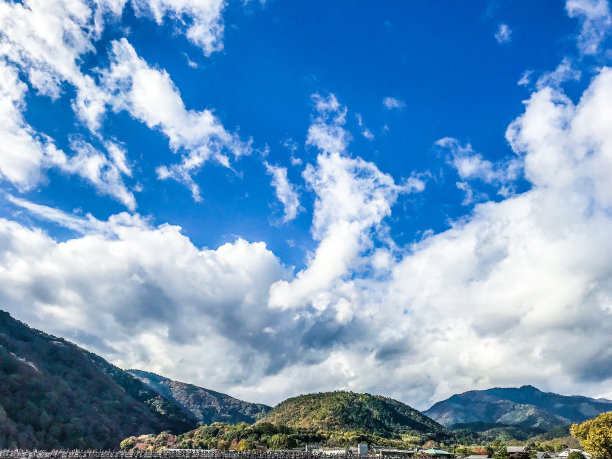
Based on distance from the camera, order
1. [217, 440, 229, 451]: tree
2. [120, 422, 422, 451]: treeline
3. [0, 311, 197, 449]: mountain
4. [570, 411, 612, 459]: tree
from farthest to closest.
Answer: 1. [120, 422, 422, 451]: treeline
2. [217, 440, 229, 451]: tree
3. [0, 311, 197, 449]: mountain
4. [570, 411, 612, 459]: tree

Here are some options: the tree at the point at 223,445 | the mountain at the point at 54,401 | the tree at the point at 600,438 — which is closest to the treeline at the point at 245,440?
the tree at the point at 223,445

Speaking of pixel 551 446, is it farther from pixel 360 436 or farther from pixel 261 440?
pixel 261 440

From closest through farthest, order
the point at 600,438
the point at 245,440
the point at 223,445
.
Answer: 1. the point at 600,438
2. the point at 223,445
3. the point at 245,440

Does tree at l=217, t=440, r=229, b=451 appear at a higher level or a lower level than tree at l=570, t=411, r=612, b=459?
lower

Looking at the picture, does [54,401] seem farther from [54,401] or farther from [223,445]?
[223,445]

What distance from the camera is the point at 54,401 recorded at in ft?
498

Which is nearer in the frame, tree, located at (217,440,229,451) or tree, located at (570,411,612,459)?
tree, located at (570,411,612,459)

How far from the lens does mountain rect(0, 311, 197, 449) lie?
13738 centimetres

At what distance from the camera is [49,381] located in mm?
158625

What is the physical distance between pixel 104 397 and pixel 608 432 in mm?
176088

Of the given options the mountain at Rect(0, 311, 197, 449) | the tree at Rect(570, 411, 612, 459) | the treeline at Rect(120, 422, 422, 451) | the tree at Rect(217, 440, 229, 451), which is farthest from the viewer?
the treeline at Rect(120, 422, 422, 451)

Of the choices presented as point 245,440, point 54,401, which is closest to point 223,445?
point 245,440

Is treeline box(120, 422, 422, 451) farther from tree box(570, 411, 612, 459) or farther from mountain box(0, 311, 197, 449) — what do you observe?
tree box(570, 411, 612, 459)

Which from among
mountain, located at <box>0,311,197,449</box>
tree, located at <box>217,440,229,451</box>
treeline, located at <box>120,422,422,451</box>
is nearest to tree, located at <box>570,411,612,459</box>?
treeline, located at <box>120,422,422,451</box>
